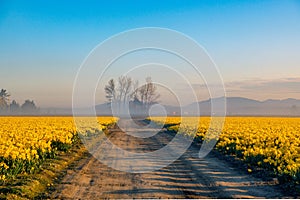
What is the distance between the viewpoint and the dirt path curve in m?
9.22

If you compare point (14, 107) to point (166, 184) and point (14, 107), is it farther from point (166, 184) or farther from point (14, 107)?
point (166, 184)

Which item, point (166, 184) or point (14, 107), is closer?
point (166, 184)

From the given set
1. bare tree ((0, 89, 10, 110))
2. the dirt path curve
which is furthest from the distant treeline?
the dirt path curve

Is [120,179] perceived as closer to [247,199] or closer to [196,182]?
[196,182]

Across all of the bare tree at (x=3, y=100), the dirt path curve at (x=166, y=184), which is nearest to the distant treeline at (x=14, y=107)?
the bare tree at (x=3, y=100)

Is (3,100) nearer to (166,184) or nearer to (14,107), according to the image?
(14,107)

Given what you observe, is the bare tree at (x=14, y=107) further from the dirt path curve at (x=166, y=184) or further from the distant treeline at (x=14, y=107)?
the dirt path curve at (x=166, y=184)

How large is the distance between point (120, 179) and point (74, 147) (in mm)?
9412

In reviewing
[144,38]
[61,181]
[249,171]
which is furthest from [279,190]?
[144,38]

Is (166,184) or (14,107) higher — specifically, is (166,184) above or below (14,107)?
below

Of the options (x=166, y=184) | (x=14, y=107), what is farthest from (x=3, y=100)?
(x=166, y=184)

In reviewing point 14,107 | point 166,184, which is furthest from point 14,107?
point 166,184

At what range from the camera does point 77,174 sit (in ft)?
40.1

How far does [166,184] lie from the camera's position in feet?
34.4
